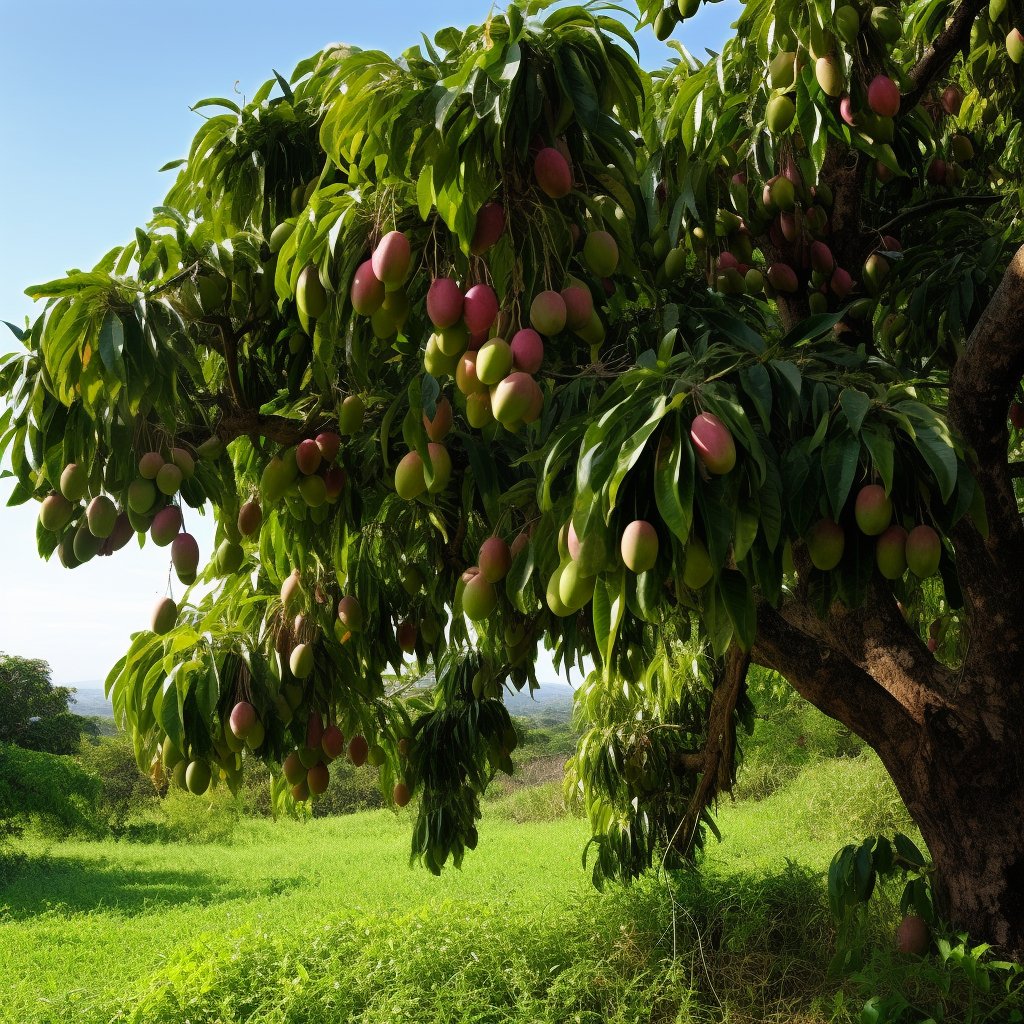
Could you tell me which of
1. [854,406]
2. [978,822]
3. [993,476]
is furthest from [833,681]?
[854,406]

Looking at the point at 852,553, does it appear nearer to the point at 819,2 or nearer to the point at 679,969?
the point at 819,2

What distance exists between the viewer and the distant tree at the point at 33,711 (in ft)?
39.8

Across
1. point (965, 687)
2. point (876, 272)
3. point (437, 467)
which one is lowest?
point (965, 687)

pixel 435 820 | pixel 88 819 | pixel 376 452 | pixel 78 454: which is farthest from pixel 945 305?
pixel 88 819

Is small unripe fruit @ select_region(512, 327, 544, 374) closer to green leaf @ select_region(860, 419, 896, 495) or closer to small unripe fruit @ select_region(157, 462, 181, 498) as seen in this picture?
green leaf @ select_region(860, 419, 896, 495)

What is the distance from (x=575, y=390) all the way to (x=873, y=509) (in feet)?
1.76

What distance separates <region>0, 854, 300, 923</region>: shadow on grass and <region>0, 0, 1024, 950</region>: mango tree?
16.6ft

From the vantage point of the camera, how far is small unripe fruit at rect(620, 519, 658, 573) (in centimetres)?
104

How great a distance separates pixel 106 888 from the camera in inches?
313

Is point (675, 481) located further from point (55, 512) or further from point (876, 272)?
point (876, 272)

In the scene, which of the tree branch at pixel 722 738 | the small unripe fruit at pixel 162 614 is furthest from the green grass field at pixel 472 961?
the small unripe fruit at pixel 162 614

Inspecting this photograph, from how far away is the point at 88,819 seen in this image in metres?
11.0

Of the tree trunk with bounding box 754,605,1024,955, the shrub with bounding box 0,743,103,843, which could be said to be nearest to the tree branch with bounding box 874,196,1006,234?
the tree trunk with bounding box 754,605,1024,955

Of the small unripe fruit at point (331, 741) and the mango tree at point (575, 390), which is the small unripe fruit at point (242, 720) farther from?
the small unripe fruit at point (331, 741)
